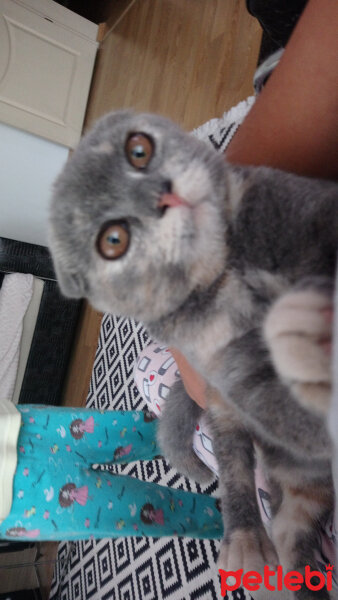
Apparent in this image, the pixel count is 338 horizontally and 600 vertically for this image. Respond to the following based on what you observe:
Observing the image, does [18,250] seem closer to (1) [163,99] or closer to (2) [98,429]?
(1) [163,99]

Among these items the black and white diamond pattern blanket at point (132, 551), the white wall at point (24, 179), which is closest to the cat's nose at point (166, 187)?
the black and white diamond pattern blanket at point (132, 551)

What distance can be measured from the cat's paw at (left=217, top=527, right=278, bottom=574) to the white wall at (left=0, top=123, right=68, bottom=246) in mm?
2496

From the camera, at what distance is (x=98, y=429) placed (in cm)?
136

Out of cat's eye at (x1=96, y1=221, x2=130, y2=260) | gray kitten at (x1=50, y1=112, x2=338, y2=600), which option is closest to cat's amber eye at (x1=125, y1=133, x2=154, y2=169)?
gray kitten at (x1=50, y1=112, x2=338, y2=600)

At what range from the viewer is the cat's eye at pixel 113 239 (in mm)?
640

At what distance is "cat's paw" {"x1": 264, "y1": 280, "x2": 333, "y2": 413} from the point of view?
446 millimetres

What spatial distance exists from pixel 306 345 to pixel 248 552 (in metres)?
0.45

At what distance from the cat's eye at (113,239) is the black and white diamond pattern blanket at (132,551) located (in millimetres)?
1138

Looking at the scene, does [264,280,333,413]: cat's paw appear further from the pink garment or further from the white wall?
the white wall

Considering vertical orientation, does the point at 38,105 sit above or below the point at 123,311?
above

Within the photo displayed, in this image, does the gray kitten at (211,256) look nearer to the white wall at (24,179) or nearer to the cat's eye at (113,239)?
the cat's eye at (113,239)

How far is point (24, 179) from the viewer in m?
2.93

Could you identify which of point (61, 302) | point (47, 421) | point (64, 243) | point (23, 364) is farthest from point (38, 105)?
point (64, 243)

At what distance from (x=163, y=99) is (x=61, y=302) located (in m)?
1.38
